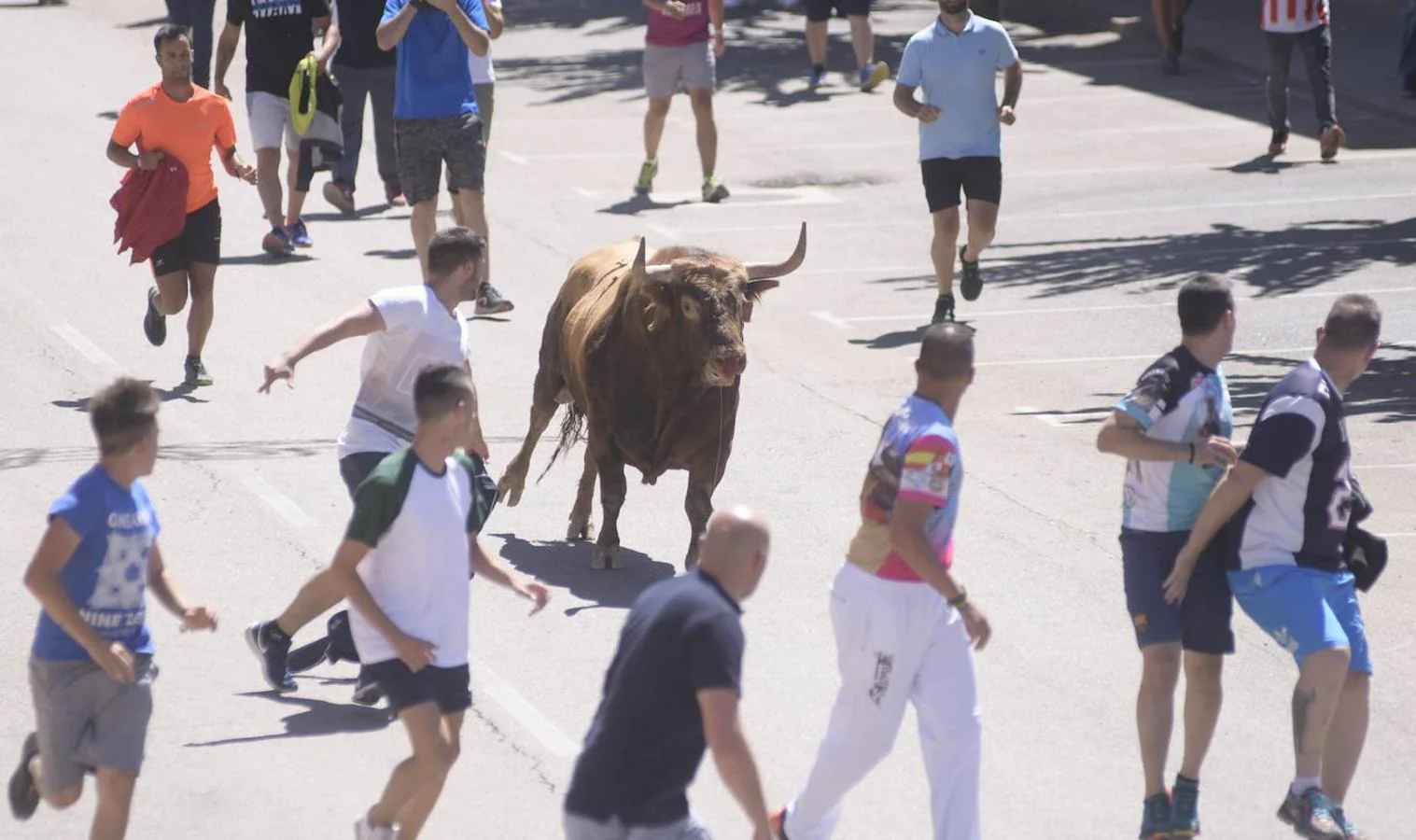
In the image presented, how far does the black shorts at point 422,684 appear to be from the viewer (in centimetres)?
627

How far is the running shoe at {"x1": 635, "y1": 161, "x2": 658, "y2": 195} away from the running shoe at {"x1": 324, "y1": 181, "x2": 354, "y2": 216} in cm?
265

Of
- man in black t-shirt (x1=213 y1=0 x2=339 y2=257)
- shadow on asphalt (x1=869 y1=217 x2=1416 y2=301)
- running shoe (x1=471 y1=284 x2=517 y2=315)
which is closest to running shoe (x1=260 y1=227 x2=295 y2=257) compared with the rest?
man in black t-shirt (x1=213 y1=0 x2=339 y2=257)

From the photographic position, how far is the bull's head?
954 centimetres

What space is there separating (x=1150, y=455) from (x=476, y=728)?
2.76m

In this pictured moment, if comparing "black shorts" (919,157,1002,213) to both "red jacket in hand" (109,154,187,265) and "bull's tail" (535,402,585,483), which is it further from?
"red jacket in hand" (109,154,187,265)

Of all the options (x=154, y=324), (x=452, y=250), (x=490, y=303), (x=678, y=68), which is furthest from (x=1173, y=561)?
(x=678, y=68)

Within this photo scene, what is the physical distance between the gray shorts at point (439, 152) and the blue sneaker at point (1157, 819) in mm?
8774

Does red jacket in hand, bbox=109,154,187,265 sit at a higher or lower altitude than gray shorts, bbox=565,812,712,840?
lower

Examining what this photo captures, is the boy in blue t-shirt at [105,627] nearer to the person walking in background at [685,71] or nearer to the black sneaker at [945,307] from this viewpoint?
the black sneaker at [945,307]

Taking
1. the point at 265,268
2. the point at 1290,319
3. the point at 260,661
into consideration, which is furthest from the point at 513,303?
the point at 260,661

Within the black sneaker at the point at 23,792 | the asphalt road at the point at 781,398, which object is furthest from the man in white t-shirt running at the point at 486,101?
the black sneaker at the point at 23,792

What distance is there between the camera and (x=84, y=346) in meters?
13.9

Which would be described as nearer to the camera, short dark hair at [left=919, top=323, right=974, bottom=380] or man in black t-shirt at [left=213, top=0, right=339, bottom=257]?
short dark hair at [left=919, top=323, right=974, bottom=380]

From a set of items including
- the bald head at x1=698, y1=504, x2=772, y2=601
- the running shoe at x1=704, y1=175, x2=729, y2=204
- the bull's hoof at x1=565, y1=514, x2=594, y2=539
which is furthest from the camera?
the running shoe at x1=704, y1=175, x2=729, y2=204
